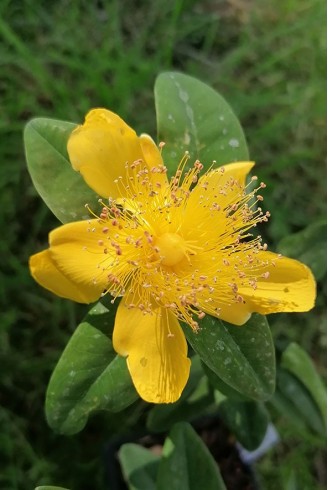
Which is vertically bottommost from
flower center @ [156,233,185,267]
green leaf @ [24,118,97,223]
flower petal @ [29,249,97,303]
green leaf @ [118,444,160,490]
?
green leaf @ [118,444,160,490]

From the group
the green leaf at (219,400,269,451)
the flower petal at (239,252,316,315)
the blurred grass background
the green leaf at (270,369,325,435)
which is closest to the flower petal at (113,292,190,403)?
the flower petal at (239,252,316,315)

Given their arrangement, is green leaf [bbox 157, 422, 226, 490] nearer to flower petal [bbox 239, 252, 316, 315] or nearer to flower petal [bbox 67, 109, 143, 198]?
flower petal [bbox 239, 252, 316, 315]

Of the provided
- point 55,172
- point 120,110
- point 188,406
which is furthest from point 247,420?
point 120,110

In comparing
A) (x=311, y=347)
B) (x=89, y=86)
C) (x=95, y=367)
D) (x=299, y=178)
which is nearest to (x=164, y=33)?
(x=89, y=86)

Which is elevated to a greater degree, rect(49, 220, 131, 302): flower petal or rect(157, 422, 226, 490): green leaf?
rect(49, 220, 131, 302): flower petal

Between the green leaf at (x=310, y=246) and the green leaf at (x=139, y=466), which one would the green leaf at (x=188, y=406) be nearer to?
the green leaf at (x=139, y=466)

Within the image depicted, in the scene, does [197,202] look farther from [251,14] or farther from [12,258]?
[251,14]

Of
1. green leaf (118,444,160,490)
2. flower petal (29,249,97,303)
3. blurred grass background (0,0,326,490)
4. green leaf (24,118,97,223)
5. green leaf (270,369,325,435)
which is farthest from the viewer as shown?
blurred grass background (0,0,326,490)

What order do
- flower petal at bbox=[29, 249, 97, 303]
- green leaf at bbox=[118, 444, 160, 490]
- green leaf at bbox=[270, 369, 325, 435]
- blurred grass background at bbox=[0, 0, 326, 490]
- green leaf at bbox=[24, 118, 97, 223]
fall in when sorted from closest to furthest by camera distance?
flower petal at bbox=[29, 249, 97, 303] → green leaf at bbox=[24, 118, 97, 223] → green leaf at bbox=[118, 444, 160, 490] → green leaf at bbox=[270, 369, 325, 435] → blurred grass background at bbox=[0, 0, 326, 490]
